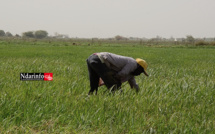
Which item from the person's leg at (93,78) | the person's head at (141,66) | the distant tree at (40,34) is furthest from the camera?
the distant tree at (40,34)

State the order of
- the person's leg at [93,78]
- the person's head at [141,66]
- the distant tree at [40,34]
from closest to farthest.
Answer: the person's head at [141,66] < the person's leg at [93,78] < the distant tree at [40,34]

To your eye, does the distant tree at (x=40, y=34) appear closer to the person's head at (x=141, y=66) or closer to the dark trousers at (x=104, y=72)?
the dark trousers at (x=104, y=72)

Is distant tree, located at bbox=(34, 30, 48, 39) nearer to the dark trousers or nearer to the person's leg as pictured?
the person's leg

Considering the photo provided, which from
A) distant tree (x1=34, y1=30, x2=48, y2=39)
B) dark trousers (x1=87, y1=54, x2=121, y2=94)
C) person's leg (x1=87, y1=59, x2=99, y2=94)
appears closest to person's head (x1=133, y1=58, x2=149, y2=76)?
dark trousers (x1=87, y1=54, x2=121, y2=94)

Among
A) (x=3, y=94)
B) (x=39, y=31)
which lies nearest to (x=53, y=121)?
(x=3, y=94)

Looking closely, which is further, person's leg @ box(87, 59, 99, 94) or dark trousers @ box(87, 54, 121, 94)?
person's leg @ box(87, 59, 99, 94)

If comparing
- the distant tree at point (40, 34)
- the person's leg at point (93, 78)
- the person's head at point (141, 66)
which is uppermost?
the person's head at point (141, 66)

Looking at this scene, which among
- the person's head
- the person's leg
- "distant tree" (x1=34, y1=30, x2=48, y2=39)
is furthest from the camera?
"distant tree" (x1=34, y1=30, x2=48, y2=39)

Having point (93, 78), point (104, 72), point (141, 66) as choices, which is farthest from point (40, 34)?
point (141, 66)

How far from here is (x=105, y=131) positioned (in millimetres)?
2746

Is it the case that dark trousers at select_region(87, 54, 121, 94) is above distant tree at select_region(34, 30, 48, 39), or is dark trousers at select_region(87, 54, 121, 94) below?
above

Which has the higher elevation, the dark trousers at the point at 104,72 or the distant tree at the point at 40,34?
the dark trousers at the point at 104,72

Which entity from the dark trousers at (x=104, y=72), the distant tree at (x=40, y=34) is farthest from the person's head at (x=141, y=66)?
the distant tree at (x=40, y=34)

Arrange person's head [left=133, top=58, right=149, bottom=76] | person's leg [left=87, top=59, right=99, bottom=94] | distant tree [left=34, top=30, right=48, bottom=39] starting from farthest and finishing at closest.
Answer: distant tree [left=34, top=30, right=48, bottom=39] < person's leg [left=87, top=59, right=99, bottom=94] < person's head [left=133, top=58, right=149, bottom=76]
